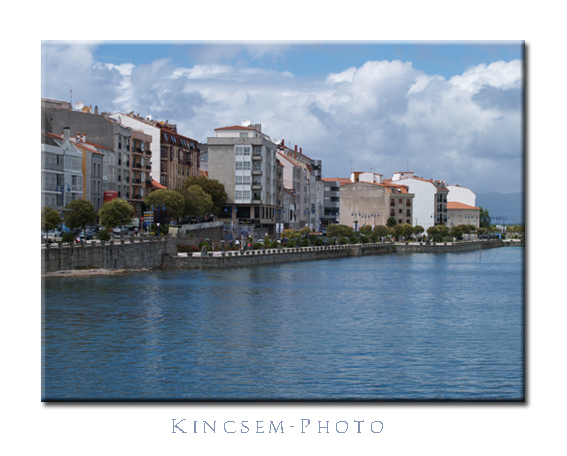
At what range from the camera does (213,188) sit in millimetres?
68688

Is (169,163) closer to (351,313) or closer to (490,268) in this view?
(490,268)

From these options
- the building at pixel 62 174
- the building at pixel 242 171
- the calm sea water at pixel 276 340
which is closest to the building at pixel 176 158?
the building at pixel 242 171

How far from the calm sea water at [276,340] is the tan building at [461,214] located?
177 ft

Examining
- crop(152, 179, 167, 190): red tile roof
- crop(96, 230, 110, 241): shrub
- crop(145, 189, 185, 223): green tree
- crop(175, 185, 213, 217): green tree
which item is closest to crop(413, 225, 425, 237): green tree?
crop(175, 185, 213, 217): green tree

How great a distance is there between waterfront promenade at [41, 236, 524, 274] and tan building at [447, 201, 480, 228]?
77.7 feet

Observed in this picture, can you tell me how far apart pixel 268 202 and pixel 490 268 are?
2664cm

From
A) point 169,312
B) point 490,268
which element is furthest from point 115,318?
point 490,268

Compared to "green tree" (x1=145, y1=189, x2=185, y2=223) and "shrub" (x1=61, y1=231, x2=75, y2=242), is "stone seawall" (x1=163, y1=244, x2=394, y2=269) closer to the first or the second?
"green tree" (x1=145, y1=189, x2=185, y2=223)

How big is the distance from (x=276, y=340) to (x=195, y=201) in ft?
123

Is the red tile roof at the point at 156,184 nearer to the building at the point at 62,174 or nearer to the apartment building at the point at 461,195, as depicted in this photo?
the building at the point at 62,174

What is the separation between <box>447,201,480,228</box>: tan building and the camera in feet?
310

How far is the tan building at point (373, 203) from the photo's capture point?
102938 mm

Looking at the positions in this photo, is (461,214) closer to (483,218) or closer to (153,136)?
(483,218)

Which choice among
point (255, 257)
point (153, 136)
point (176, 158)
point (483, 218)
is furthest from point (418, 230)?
point (255, 257)
